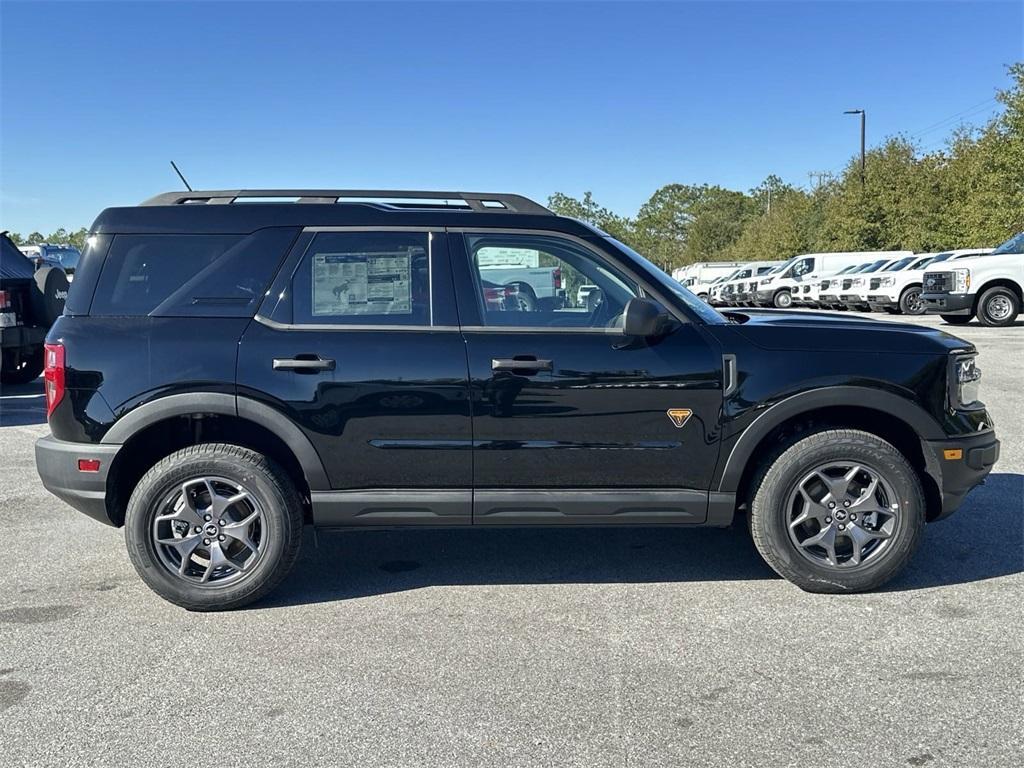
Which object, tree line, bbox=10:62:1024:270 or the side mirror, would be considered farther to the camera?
tree line, bbox=10:62:1024:270

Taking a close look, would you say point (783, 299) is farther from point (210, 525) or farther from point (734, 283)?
point (210, 525)

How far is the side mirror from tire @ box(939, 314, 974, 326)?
53.5ft

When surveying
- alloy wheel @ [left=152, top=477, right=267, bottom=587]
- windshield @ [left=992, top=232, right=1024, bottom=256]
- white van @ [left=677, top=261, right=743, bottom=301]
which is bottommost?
alloy wheel @ [left=152, top=477, right=267, bottom=587]

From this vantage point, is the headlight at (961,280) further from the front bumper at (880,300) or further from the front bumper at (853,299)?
the front bumper at (853,299)

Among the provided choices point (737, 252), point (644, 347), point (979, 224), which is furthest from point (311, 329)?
point (737, 252)

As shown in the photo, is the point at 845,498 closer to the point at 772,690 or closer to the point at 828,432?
the point at 828,432

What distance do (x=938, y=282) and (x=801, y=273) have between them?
13.6 metres

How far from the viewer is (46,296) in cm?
1016

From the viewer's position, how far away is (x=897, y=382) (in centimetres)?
412

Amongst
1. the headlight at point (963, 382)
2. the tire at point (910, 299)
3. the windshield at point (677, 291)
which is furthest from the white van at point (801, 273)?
the windshield at point (677, 291)

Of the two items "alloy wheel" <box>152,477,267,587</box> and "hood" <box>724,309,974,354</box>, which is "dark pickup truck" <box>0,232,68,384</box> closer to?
"alloy wheel" <box>152,477,267,587</box>

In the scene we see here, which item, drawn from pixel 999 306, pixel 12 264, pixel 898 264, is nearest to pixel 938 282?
pixel 999 306

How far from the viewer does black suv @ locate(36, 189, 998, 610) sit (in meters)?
4.03

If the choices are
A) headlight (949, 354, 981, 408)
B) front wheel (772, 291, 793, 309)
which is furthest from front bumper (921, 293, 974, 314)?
headlight (949, 354, 981, 408)
